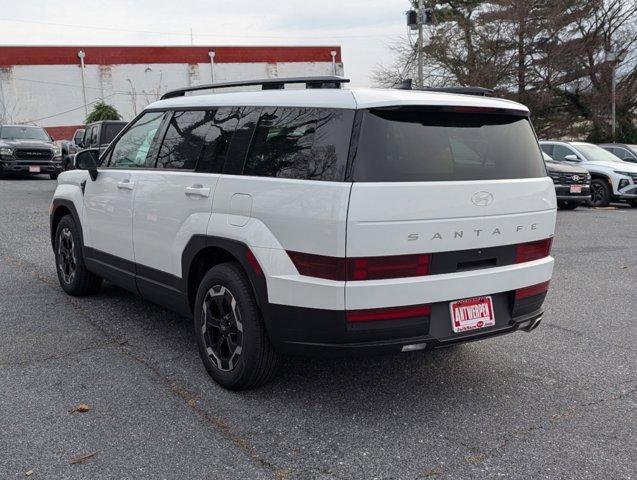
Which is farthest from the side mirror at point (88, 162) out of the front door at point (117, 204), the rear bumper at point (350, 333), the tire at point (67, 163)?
the tire at point (67, 163)

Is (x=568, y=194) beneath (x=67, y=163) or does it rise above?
beneath

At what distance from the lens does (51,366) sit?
4.46m

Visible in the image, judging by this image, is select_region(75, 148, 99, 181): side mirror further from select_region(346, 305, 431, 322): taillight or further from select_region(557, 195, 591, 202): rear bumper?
select_region(557, 195, 591, 202): rear bumper

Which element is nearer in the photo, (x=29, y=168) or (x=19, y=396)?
(x=19, y=396)

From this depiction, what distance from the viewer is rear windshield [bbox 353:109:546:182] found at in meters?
3.46

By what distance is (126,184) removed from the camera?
505 centimetres

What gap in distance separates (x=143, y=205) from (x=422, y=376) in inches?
92.1

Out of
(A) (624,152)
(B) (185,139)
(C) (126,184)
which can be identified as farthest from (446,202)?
(A) (624,152)

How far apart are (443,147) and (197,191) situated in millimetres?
1577

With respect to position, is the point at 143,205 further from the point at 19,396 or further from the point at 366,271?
the point at 366,271

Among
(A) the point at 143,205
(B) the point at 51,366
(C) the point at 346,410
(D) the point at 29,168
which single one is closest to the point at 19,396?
(B) the point at 51,366

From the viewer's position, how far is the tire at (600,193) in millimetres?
16197

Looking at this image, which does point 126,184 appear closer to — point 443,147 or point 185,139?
point 185,139

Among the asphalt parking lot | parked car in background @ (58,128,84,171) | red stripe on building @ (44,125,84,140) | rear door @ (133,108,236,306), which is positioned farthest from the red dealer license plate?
red stripe on building @ (44,125,84,140)
